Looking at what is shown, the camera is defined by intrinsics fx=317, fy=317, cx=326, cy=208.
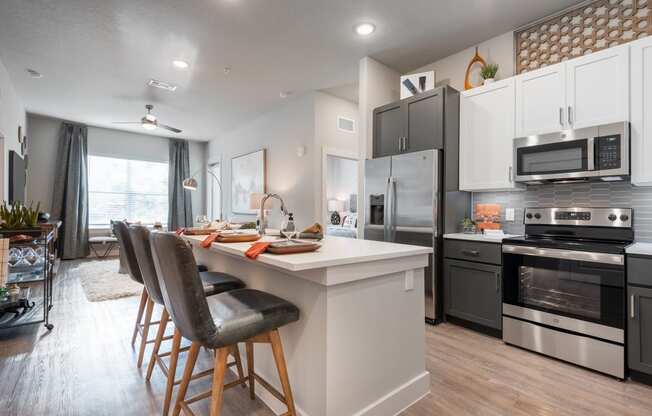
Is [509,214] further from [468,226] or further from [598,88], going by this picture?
[598,88]

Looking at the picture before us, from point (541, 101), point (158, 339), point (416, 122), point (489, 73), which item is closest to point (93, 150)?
point (158, 339)

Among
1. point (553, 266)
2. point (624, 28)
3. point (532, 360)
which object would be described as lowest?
point (532, 360)

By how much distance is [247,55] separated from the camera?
11.9ft

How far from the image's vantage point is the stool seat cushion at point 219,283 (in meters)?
1.97

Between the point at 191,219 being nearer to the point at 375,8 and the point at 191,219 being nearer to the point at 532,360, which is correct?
the point at 375,8

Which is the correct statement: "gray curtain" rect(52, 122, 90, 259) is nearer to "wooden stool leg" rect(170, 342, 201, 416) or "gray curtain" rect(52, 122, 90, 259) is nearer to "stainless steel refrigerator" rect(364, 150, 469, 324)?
"stainless steel refrigerator" rect(364, 150, 469, 324)

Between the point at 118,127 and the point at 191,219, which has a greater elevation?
the point at 118,127

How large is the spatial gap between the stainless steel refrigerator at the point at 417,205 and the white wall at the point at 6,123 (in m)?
4.55

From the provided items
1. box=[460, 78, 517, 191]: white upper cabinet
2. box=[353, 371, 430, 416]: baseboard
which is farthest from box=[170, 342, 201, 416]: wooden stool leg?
box=[460, 78, 517, 191]: white upper cabinet

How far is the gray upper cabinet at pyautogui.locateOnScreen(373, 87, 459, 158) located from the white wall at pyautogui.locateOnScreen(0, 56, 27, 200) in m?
4.51

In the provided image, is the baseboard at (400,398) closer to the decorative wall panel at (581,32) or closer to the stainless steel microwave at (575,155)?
the stainless steel microwave at (575,155)

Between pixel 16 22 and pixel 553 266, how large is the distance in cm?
507

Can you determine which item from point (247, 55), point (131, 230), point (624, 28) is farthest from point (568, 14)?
point (131, 230)

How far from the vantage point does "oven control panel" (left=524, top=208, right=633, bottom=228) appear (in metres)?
2.30
